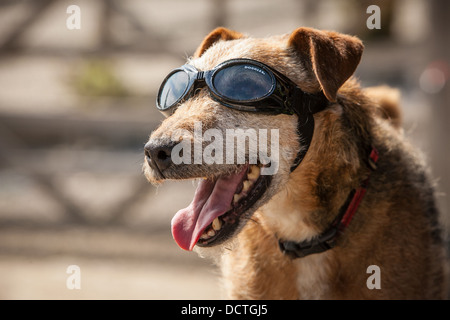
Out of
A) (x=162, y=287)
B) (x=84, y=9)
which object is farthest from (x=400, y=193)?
(x=84, y=9)

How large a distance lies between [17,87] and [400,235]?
7.79 meters

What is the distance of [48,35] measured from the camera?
6234 mm

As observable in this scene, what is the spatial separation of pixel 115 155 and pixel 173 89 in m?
4.18

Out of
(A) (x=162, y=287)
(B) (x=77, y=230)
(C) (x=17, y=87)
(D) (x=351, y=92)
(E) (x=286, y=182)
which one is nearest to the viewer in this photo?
(E) (x=286, y=182)

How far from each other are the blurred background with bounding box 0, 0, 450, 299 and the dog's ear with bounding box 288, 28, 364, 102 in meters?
2.69

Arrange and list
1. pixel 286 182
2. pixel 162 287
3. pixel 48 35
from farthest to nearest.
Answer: pixel 48 35
pixel 162 287
pixel 286 182

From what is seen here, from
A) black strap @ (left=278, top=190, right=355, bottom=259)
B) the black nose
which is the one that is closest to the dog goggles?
the black nose

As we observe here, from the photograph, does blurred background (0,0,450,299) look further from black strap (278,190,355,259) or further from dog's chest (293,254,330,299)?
black strap (278,190,355,259)

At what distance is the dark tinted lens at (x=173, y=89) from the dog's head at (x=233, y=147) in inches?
2.8

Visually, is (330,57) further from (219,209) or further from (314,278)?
(314,278)

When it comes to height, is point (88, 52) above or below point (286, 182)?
above

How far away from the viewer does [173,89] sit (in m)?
2.51
